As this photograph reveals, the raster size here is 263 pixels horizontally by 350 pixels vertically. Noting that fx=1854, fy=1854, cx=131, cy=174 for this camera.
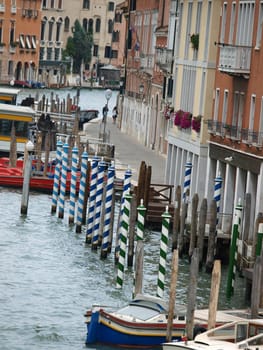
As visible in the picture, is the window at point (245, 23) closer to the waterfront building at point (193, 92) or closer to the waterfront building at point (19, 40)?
the waterfront building at point (193, 92)

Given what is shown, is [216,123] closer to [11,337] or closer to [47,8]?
[11,337]

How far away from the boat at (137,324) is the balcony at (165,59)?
40.0m

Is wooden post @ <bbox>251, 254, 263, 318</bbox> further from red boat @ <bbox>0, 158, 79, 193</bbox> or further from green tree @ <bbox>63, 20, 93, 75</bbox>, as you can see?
green tree @ <bbox>63, 20, 93, 75</bbox>

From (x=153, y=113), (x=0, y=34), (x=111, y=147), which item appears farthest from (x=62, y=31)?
(x=111, y=147)

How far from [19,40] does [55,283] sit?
128361mm

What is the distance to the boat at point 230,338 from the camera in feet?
96.2

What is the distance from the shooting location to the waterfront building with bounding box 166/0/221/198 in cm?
5156

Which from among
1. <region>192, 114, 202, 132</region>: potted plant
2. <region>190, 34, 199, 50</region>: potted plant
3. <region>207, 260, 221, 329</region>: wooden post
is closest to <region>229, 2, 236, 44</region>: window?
<region>192, 114, 202, 132</region>: potted plant

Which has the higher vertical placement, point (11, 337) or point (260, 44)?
point (260, 44)

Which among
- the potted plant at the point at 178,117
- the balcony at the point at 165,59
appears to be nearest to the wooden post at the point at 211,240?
the potted plant at the point at 178,117

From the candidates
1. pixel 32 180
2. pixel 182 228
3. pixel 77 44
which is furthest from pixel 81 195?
pixel 77 44

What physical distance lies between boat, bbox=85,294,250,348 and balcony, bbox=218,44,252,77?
14421 mm

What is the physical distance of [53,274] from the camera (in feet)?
138

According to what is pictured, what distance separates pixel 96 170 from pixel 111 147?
2033 centimetres
